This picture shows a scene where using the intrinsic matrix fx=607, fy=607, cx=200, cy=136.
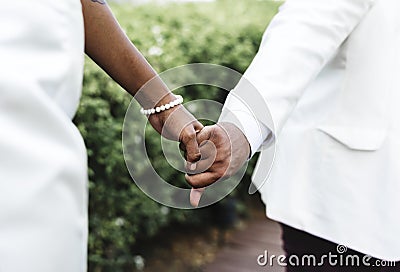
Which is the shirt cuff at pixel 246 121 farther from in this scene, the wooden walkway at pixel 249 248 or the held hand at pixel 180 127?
the wooden walkway at pixel 249 248

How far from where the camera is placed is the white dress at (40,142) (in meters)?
0.90

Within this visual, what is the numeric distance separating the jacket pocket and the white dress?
102 cm

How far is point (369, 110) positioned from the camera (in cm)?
180

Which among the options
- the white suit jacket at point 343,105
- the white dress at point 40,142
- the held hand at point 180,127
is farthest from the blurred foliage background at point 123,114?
the white dress at point 40,142

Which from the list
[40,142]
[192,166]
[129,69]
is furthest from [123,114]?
[40,142]

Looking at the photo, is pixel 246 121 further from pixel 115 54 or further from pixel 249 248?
pixel 249 248

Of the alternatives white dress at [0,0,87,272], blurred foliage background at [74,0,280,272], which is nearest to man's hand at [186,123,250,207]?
white dress at [0,0,87,272]

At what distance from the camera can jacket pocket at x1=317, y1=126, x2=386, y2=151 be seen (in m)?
1.78

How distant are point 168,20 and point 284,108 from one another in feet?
10.1

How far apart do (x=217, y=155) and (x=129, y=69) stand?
366 millimetres

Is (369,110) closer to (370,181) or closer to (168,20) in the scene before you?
(370,181)

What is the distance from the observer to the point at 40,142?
938 mm

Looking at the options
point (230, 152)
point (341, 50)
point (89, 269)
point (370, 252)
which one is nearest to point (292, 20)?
point (341, 50)

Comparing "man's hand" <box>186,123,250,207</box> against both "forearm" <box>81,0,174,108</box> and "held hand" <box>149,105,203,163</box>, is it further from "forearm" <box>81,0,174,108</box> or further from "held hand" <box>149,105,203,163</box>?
"forearm" <box>81,0,174,108</box>
